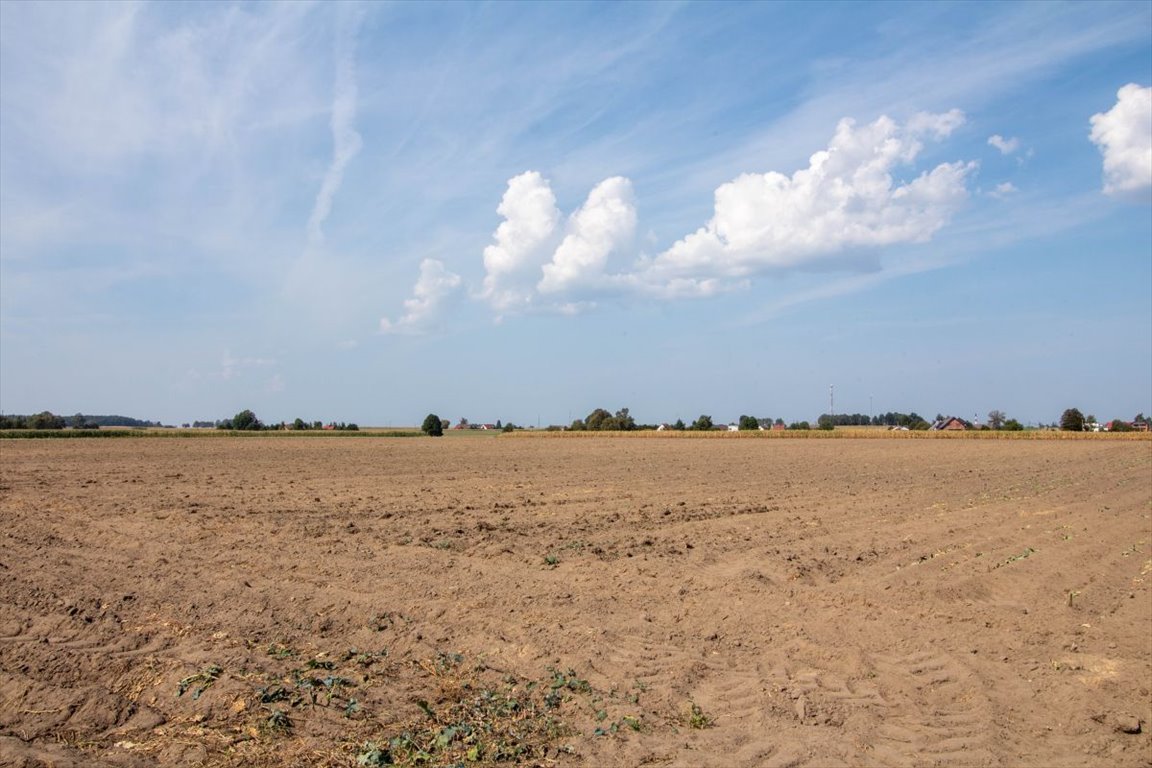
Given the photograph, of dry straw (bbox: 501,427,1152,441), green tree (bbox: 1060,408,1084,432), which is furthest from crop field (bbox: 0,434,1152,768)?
green tree (bbox: 1060,408,1084,432)

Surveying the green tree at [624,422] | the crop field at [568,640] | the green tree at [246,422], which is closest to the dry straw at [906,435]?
the green tree at [624,422]

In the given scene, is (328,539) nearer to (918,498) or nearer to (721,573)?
(721,573)

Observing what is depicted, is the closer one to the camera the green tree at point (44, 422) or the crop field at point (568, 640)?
the crop field at point (568, 640)

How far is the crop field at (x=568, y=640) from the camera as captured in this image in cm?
527

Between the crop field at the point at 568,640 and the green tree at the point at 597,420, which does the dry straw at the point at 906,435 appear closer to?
the green tree at the point at 597,420

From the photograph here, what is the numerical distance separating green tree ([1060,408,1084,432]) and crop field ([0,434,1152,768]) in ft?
291

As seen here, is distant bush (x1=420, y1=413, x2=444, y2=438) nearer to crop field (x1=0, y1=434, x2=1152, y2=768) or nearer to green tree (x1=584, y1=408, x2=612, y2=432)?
green tree (x1=584, y1=408, x2=612, y2=432)

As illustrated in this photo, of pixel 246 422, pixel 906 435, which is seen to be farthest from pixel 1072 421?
pixel 246 422

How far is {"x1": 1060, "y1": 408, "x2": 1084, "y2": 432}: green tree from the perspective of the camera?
91000 millimetres

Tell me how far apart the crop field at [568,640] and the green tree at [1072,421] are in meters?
88.8

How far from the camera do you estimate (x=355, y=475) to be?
2641cm

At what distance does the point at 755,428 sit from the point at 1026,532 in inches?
3570

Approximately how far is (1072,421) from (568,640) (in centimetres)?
10225

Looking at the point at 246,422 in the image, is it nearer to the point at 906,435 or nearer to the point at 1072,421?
the point at 906,435
